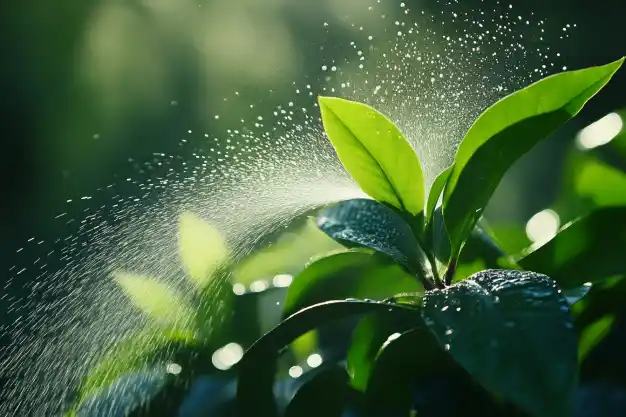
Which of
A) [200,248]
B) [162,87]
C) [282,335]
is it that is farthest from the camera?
[162,87]

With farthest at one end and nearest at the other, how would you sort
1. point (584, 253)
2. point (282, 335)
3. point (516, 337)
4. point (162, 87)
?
point (162, 87) < point (584, 253) < point (282, 335) < point (516, 337)

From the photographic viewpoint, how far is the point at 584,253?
54 cm

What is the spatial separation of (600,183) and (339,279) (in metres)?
0.30

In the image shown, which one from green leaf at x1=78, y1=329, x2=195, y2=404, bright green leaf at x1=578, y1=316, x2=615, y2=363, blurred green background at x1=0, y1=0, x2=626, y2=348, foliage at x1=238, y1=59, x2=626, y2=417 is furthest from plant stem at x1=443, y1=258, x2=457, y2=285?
blurred green background at x1=0, y1=0, x2=626, y2=348

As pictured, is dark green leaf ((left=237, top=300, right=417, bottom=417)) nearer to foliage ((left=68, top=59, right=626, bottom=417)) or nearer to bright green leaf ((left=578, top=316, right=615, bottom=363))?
foliage ((left=68, top=59, right=626, bottom=417))

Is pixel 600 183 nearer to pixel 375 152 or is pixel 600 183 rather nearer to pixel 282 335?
pixel 375 152

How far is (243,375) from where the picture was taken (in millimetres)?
470

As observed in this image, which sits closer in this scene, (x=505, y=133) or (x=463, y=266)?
(x=505, y=133)

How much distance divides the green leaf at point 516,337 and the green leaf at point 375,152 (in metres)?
0.13

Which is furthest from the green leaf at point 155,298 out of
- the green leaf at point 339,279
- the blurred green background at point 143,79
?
the blurred green background at point 143,79

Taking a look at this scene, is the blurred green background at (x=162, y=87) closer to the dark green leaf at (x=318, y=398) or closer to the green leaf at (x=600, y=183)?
the green leaf at (x=600, y=183)

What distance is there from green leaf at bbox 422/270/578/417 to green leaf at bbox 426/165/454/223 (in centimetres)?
13

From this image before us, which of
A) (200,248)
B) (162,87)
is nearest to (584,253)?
(200,248)

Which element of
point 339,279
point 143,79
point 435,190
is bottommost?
point 143,79
